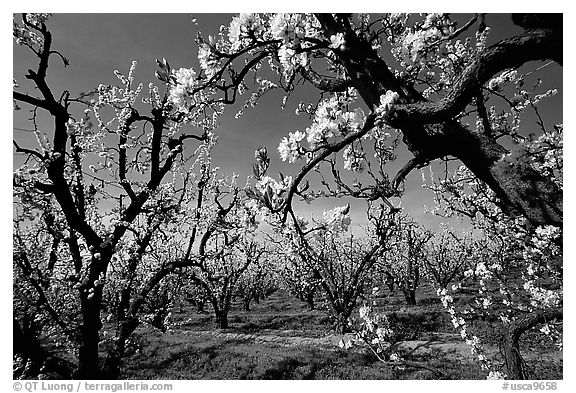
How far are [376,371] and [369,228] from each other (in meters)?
10.9

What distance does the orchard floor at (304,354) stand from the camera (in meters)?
8.26

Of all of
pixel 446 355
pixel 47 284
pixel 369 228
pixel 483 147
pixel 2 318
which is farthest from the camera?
pixel 369 228

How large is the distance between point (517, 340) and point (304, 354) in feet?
28.5

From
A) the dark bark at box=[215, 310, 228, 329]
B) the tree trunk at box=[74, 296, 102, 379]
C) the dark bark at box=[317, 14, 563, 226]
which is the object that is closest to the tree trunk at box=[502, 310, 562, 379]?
the dark bark at box=[317, 14, 563, 226]

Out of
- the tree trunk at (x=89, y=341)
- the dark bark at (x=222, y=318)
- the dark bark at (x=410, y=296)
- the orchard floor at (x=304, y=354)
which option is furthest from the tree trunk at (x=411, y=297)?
the tree trunk at (x=89, y=341)

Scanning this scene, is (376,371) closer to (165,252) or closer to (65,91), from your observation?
(65,91)

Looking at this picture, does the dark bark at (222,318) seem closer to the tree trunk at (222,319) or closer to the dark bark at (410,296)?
the tree trunk at (222,319)

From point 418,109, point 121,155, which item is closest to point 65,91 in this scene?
point 121,155

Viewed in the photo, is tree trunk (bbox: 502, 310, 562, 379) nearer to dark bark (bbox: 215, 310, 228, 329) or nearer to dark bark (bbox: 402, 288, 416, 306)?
dark bark (bbox: 215, 310, 228, 329)

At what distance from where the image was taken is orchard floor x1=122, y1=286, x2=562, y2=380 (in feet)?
27.1

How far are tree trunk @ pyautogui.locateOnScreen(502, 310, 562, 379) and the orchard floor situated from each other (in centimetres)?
388

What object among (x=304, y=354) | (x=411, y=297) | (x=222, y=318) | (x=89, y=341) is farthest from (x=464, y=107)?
(x=411, y=297)

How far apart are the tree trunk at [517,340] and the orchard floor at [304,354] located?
12.7ft

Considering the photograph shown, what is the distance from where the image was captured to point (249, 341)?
13102 millimetres
